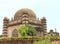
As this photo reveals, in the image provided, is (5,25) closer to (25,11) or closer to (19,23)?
(19,23)

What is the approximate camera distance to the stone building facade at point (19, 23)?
3509 centimetres

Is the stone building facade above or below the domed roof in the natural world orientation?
below

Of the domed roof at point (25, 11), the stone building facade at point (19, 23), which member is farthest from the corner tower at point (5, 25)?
the domed roof at point (25, 11)

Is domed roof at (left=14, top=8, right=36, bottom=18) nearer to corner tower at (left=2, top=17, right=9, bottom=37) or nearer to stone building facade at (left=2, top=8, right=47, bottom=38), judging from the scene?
stone building facade at (left=2, top=8, right=47, bottom=38)

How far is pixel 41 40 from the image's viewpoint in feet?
81.6

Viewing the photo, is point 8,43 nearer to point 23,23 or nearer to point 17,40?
point 17,40

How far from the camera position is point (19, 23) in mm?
34562

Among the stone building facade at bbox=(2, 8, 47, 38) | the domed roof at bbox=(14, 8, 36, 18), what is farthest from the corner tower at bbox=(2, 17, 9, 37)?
the domed roof at bbox=(14, 8, 36, 18)

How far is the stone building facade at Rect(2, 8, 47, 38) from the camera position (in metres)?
35.1

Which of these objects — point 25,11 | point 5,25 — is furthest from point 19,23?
point 5,25

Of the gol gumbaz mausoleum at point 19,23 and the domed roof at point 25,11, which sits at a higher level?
the domed roof at point 25,11

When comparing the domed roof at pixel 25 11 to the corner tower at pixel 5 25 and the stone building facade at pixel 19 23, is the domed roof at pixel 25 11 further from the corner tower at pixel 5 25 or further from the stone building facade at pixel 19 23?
the corner tower at pixel 5 25

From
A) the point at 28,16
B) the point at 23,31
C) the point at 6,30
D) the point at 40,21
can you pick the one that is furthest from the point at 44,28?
the point at 23,31

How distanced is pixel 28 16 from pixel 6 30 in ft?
16.0
